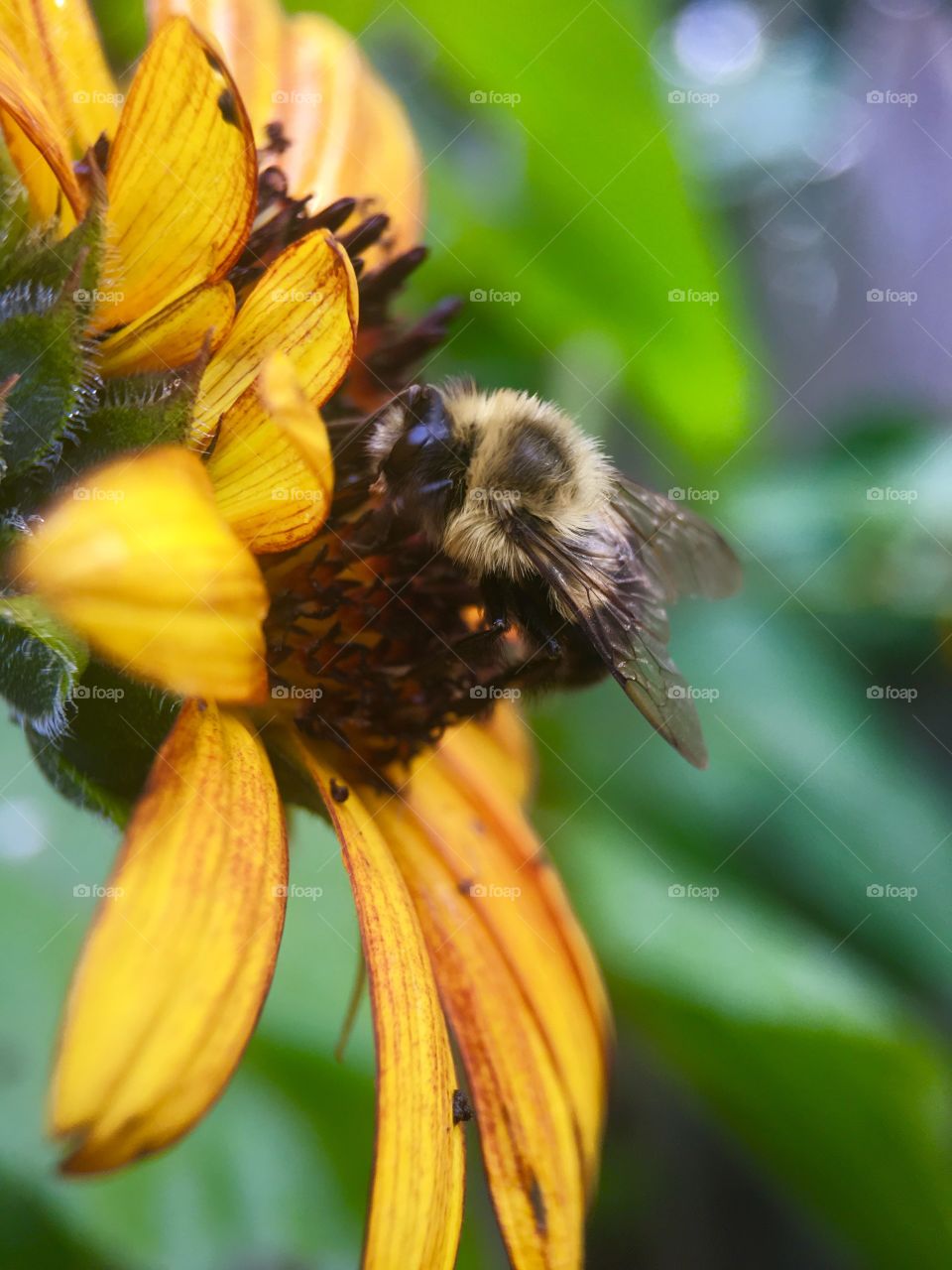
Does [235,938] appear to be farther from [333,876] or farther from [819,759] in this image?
[819,759]

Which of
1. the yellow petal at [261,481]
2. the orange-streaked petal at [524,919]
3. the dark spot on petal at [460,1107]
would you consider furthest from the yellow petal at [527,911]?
the yellow petal at [261,481]

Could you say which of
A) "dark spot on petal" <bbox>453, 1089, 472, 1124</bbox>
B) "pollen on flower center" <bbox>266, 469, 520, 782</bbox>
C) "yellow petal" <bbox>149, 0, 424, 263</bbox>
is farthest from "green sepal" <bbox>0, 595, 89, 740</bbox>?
"yellow petal" <bbox>149, 0, 424, 263</bbox>

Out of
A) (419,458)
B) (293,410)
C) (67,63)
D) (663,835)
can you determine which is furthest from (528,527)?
(663,835)

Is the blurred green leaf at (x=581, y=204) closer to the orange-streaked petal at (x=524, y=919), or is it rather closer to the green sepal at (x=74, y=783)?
the orange-streaked petal at (x=524, y=919)

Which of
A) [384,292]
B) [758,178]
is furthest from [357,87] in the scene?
[758,178]

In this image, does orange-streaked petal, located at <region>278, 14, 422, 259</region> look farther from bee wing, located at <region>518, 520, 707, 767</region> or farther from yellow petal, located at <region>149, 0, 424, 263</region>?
bee wing, located at <region>518, 520, 707, 767</region>

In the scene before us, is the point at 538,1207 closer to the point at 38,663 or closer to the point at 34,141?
the point at 38,663

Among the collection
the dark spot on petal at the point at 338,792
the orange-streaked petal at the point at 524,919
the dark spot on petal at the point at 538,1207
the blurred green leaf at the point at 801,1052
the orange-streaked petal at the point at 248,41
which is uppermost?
the orange-streaked petal at the point at 248,41
